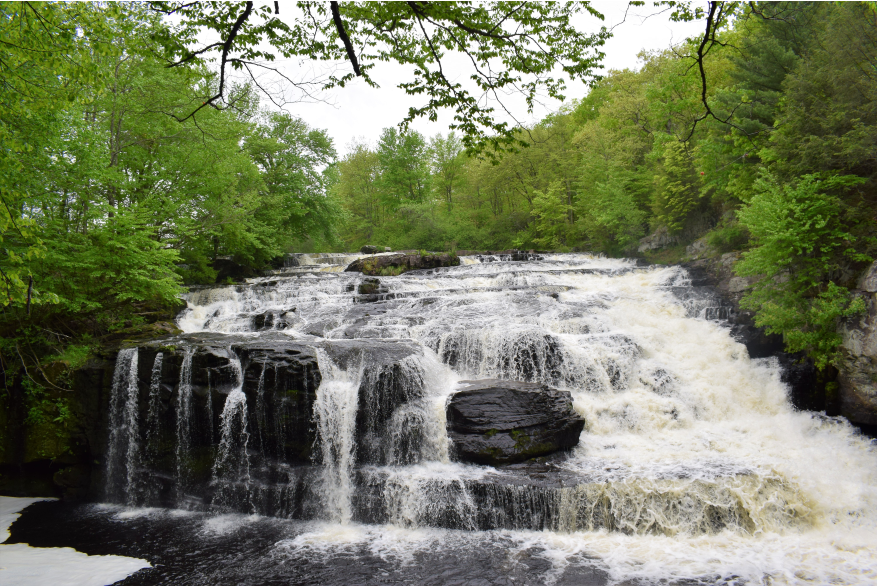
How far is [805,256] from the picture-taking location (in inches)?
341

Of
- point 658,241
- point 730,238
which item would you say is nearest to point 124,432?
point 730,238

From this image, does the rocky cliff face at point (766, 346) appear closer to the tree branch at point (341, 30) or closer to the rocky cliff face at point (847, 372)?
the rocky cliff face at point (847, 372)

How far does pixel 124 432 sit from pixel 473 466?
6461 millimetres

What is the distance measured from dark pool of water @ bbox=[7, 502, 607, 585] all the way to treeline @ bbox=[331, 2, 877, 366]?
4794 millimetres

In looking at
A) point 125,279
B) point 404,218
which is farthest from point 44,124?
point 404,218

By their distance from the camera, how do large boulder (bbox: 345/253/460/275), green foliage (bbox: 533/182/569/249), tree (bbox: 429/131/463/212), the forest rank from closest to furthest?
the forest < large boulder (bbox: 345/253/460/275) < green foliage (bbox: 533/182/569/249) < tree (bbox: 429/131/463/212)

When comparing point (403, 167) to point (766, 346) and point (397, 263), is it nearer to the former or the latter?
point (397, 263)

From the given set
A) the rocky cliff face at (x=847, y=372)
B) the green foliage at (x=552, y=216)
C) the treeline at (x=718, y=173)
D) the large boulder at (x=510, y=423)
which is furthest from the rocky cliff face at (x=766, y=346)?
the green foliage at (x=552, y=216)

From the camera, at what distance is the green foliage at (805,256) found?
7969 mm

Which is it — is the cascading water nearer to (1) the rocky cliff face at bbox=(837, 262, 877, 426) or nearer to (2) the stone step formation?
(2) the stone step formation

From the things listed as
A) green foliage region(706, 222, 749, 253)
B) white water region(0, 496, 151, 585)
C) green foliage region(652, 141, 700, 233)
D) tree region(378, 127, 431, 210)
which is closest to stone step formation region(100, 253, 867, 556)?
white water region(0, 496, 151, 585)

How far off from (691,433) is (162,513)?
9246mm

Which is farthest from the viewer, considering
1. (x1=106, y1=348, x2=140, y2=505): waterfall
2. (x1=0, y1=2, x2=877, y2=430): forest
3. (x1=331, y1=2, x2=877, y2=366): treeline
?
(x1=331, y1=2, x2=877, y2=366): treeline

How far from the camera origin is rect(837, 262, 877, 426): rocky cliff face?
24.0 ft
